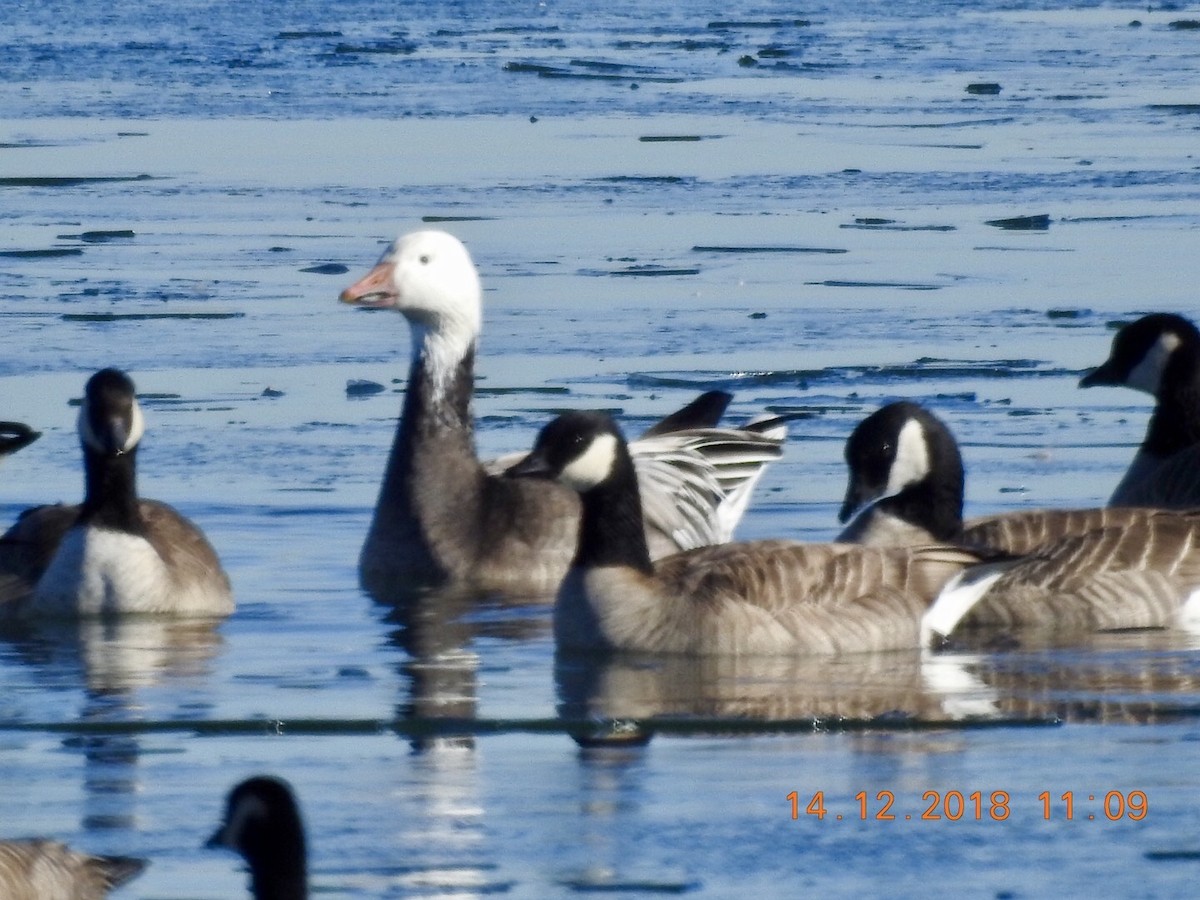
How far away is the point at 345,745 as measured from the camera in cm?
792

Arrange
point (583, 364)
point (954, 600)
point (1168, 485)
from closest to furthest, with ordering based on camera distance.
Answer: point (954, 600)
point (1168, 485)
point (583, 364)

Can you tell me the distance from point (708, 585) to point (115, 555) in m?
2.31

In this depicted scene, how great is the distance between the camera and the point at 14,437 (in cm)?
1024

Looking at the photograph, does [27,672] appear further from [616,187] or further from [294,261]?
[616,187]

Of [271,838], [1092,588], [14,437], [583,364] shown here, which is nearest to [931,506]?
[1092,588]

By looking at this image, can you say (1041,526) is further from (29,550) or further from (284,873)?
(284,873)

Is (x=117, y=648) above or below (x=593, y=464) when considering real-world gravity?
below

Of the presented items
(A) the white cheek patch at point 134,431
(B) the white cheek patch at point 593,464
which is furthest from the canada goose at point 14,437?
(B) the white cheek patch at point 593,464

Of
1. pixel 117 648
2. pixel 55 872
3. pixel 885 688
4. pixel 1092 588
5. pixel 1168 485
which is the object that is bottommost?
pixel 55 872

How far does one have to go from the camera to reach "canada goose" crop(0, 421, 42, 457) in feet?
32.8

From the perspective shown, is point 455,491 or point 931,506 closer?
point 931,506

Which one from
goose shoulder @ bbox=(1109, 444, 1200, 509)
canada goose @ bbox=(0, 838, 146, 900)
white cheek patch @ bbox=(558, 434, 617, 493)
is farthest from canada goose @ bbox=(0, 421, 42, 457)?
goose shoulder @ bbox=(1109, 444, 1200, 509)

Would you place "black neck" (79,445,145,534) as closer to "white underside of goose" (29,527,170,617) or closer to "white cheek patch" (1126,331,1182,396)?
"white underside of goose" (29,527,170,617)

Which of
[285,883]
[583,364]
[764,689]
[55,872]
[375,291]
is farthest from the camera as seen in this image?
[583,364]
